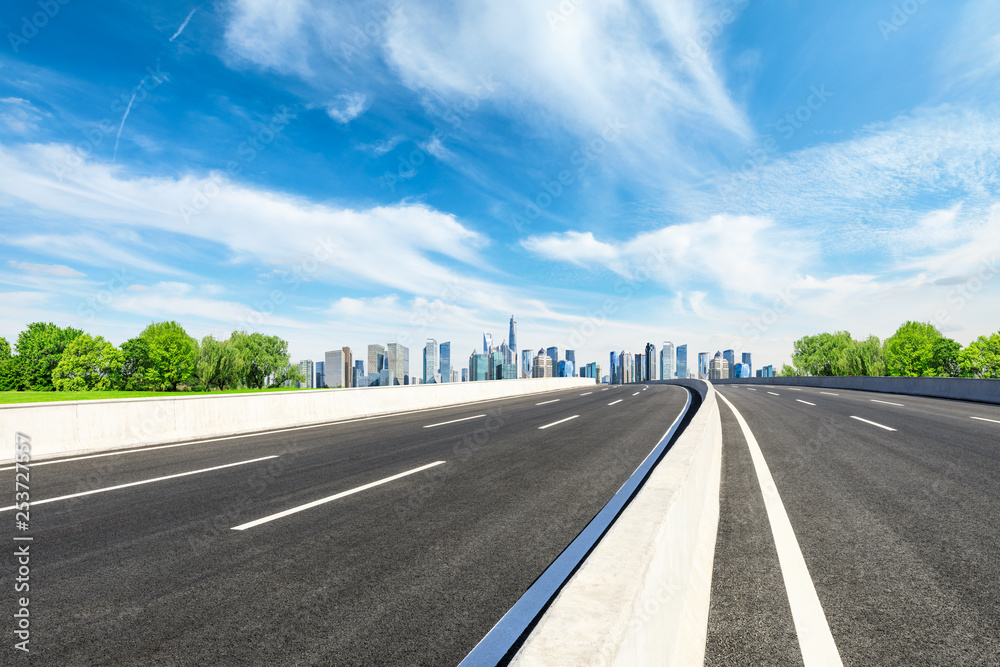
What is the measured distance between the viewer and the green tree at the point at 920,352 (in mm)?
91500

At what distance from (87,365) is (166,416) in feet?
367

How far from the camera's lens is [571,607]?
1.85m

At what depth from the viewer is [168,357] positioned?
323ft

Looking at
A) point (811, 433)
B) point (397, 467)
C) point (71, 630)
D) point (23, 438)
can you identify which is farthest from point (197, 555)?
point (811, 433)

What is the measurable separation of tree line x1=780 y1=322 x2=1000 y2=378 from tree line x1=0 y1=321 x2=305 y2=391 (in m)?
113

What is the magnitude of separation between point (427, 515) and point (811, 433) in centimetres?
927

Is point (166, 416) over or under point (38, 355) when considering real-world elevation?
under

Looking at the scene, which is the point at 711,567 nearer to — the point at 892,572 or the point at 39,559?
the point at 892,572

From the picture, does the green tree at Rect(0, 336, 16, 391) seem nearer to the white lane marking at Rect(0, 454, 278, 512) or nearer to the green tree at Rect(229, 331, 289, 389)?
the green tree at Rect(229, 331, 289, 389)

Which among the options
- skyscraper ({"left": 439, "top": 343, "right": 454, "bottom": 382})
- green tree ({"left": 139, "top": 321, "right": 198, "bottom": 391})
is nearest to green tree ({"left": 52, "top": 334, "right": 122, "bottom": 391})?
green tree ({"left": 139, "top": 321, "right": 198, "bottom": 391})

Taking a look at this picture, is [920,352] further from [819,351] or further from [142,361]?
[142,361]

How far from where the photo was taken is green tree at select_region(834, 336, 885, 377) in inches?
3226

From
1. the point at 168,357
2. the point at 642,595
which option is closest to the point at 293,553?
the point at 642,595

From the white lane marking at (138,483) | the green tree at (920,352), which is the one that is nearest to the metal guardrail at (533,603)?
the white lane marking at (138,483)
